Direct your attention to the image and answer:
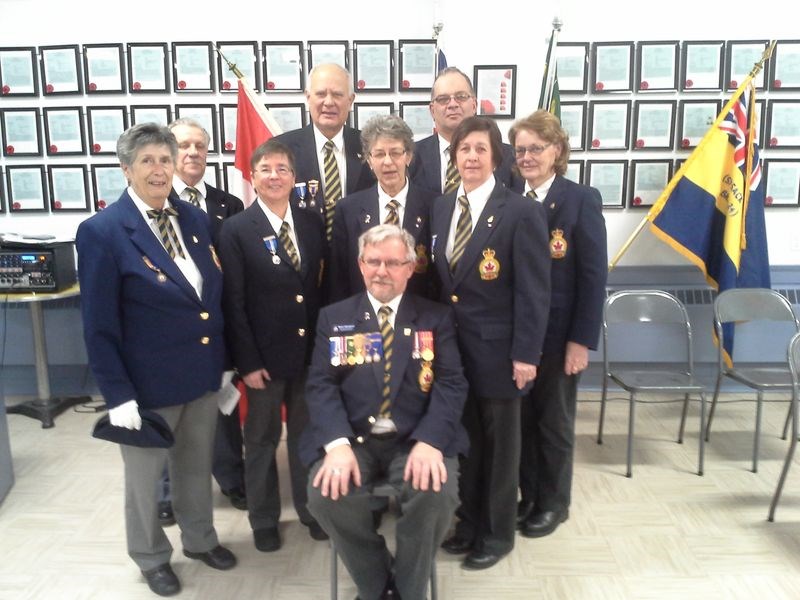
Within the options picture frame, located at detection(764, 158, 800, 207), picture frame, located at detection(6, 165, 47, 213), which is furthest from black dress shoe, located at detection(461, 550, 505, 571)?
picture frame, located at detection(6, 165, 47, 213)

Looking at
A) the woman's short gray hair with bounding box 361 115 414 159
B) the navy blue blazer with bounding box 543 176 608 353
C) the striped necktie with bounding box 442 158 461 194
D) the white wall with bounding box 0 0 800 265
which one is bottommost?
the navy blue blazer with bounding box 543 176 608 353

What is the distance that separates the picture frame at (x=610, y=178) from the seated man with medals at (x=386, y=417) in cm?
231

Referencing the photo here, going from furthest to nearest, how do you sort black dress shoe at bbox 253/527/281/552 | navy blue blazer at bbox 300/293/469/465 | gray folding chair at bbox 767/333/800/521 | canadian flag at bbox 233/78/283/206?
canadian flag at bbox 233/78/283/206 → gray folding chair at bbox 767/333/800/521 → black dress shoe at bbox 253/527/281/552 → navy blue blazer at bbox 300/293/469/465

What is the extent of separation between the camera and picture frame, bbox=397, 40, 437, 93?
381cm

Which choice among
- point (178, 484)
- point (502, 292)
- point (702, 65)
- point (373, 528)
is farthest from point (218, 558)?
point (702, 65)

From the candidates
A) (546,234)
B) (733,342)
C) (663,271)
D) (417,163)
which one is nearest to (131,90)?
(417,163)

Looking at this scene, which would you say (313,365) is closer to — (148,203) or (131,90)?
(148,203)

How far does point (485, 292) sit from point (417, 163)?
821 mm

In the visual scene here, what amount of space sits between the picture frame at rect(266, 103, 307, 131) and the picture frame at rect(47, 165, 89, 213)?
4.21 ft

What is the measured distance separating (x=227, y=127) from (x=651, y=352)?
3.04 metres

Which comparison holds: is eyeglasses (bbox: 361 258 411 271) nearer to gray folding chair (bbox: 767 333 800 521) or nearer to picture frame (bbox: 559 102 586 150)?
gray folding chair (bbox: 767 333 800 521)

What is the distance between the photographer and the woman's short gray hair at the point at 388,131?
224 cm

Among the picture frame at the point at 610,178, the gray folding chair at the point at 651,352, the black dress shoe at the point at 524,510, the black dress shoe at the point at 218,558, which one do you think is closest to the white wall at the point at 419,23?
the picture frame at the point at 610,178

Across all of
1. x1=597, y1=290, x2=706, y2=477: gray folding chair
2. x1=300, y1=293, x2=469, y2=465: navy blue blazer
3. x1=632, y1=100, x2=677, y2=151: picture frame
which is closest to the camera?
x1=300, y1=293, x2=469, y2=465: navy blue blazer
